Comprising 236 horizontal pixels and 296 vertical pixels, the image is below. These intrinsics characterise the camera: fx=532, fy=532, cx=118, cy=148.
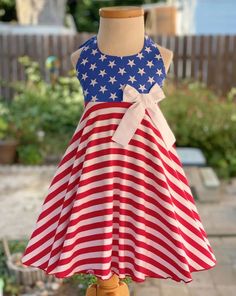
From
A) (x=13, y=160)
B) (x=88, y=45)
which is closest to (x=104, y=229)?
(x=88, y=45)

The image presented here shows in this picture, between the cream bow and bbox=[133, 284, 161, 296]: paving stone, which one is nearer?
the cream bow

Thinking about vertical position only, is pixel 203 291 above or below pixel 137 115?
below

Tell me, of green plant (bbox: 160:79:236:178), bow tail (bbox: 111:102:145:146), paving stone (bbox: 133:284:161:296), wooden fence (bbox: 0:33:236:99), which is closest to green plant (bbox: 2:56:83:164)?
wooden fence (bbox: 0:33:236:99)

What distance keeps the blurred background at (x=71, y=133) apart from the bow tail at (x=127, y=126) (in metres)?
1.01

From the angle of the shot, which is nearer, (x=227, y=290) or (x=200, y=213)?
(x=227, y=290)

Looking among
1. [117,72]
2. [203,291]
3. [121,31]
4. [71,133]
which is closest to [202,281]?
[203,291]

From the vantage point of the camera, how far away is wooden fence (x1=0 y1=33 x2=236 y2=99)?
9266mm

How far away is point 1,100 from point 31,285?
237 inches

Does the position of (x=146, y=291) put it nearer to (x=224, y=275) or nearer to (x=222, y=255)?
(x=224, y=275)

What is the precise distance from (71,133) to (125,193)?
5.43m

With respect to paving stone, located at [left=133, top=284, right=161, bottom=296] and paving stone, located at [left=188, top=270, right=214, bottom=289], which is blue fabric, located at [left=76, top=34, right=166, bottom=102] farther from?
paving stone, located at [left=188, top=270, right=214, bottom=289]

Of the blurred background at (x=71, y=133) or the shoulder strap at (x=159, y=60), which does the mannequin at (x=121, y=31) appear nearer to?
the shoulder strap at (x=159, y=60)

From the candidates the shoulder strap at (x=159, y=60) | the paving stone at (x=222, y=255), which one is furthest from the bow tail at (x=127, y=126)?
the paving stone at (x=222, y=255)

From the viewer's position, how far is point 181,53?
30.9 feet
